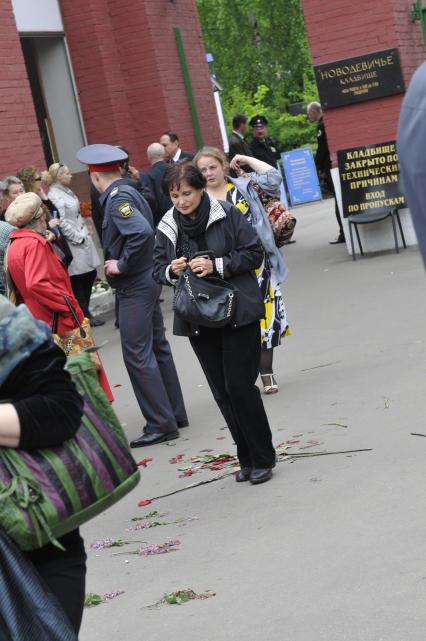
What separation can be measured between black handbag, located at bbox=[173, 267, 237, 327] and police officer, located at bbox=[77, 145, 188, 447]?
59.3 inches

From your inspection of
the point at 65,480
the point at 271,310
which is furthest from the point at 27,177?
the point at 65,480

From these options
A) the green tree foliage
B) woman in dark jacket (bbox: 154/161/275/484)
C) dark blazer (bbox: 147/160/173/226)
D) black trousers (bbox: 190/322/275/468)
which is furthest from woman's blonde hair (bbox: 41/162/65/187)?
the green tree foliage

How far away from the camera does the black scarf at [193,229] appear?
659cm

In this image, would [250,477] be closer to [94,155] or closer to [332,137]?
[94,155]

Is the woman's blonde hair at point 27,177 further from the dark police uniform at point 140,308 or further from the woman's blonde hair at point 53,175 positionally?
the dark police uniform at point 140,308

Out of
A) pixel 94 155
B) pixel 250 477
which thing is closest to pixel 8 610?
pixel 250 477

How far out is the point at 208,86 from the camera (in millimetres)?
19531

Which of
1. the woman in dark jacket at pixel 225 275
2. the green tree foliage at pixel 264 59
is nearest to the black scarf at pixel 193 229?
the woman in dark jacket at pixel 225 275

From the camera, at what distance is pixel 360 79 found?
15.0 metres

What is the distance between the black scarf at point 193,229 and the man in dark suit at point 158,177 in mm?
Result: 6940

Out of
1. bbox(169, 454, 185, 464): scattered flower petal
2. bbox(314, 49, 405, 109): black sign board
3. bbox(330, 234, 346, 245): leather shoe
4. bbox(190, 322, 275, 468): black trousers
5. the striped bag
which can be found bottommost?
bbox(169, 454, 185, 464): scattered flower petal

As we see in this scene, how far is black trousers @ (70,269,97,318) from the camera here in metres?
13.6

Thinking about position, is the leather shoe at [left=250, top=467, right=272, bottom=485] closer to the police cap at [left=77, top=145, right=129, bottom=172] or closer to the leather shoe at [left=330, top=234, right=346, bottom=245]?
the police cap at [left=77, top=145, right=129, bottom=172]

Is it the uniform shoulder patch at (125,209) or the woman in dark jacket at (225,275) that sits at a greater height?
the uniform shoulder patch at (125,209)
